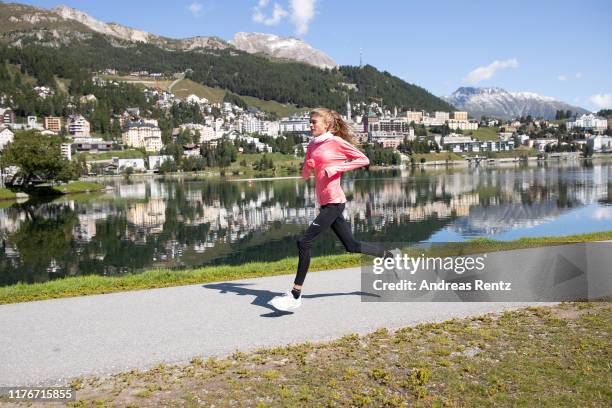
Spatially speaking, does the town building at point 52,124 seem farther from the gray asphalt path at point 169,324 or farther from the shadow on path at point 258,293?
the gray asphalt path at point 169,324

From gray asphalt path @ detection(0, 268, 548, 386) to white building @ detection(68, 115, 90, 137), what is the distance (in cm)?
19197

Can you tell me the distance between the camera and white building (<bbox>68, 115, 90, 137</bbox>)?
619ft

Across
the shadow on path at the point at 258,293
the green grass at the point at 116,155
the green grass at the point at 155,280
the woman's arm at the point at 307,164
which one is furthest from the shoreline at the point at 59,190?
the woman's arm at the point at 307,164

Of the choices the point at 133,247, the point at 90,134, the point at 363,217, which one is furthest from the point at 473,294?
the point at 90,134

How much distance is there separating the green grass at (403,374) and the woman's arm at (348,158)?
7.08ft

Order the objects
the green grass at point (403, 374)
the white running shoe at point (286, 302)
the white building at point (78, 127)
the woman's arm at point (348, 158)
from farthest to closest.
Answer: the white building at point (78, 127) → the woman's arm at point (348, 158) → the white running shoe at point (286, 302) → the green grass at point (403, 374)

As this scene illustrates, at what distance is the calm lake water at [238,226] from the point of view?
26.8m

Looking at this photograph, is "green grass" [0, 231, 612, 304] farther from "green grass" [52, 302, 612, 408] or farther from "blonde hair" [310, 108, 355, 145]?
"green grass" [52, 302, 612, 408]

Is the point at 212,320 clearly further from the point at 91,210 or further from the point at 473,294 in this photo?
the point at 91,210

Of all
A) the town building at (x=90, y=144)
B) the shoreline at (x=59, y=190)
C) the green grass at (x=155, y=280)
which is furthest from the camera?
the town building at (x=90, y=144)

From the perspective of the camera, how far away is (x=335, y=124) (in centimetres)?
780

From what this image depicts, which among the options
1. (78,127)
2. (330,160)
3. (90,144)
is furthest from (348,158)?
(78,127)

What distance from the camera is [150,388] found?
4.93 m

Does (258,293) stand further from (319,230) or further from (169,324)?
(169,324)
